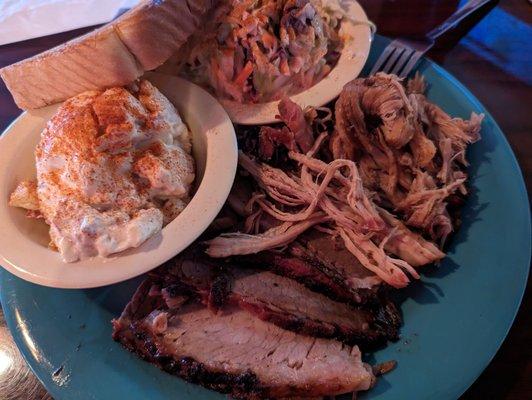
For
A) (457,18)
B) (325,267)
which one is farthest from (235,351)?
(457,18)

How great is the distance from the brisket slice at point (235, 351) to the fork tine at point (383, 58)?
4.99 feet

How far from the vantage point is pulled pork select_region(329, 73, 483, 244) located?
1.79 meters

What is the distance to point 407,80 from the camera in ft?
7.76

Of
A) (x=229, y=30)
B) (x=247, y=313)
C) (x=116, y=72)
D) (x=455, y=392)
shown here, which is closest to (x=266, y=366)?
(x=247, y=313)

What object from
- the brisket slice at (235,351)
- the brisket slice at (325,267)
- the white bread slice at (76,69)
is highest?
the white bread slice at (76,69)

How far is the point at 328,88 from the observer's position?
6.79ft

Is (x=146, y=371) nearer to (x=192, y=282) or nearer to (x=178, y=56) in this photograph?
(x=192, y=282)

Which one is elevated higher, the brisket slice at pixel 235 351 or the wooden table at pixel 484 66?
the wooden table at pixel 484 66

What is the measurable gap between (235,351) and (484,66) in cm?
235

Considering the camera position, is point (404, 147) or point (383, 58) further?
point (383, 58)

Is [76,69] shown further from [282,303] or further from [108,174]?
[282,303]

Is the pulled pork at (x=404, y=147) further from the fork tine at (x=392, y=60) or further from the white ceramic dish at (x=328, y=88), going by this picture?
the fork tine at (x=392, y=60)

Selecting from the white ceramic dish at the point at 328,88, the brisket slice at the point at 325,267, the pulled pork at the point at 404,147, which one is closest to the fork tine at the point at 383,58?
the white ceramic dish at the point at 328,88

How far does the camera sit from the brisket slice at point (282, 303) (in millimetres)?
1665
